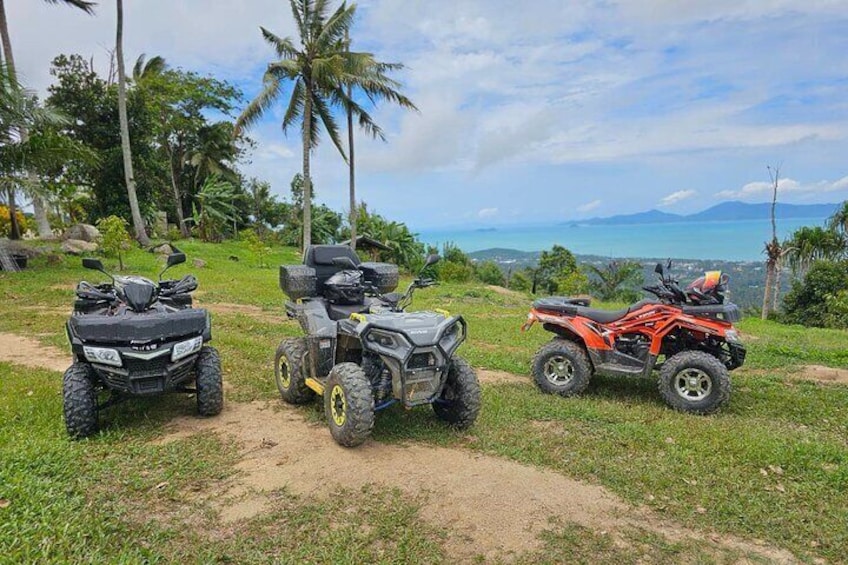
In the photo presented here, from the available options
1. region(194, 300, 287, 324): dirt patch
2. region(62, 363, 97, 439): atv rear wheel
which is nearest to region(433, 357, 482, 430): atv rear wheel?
region(62, 363, 97, 439): atv rear wheel

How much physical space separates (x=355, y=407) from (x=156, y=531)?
1521 millimetres

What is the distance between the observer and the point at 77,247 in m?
19.8

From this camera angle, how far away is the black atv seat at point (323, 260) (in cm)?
579

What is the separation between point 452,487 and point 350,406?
0.99m

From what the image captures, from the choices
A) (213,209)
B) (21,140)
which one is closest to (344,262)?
(21,140)

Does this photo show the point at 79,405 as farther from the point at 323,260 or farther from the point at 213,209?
the point at 213,209

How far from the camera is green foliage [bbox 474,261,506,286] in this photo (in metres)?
35.0

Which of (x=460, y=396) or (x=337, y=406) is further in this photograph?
(x=460, y=396)

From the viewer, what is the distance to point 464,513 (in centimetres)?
339

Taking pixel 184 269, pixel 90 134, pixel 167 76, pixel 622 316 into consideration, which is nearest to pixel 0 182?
pixel 184 269

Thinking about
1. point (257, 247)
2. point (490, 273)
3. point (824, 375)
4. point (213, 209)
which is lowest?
point (824, 375)

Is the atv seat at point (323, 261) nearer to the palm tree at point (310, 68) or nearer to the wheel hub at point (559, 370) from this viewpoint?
the wheel hub at point (559, 370)

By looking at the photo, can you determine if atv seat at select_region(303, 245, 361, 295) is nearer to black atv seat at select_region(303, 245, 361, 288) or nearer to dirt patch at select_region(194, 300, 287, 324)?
black atv seat at select_region(303, 245, 361, 288)

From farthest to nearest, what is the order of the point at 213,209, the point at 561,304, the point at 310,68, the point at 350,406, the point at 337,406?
1. the point at 213,209
2. the point at 310,68
3. the point at 561,304
4. the point at 337,406
5. the point at 350,406
